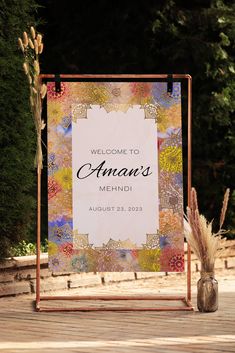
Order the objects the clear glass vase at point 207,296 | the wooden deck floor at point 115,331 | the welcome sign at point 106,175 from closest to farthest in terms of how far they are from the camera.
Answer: the wooden deck floor at point 115,331 < the clear glass vase at point 207,296 < the welcome sign at point 106,175

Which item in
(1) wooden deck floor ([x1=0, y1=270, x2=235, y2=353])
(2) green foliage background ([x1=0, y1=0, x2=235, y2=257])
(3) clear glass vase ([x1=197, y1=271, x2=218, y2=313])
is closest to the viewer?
(1) wooden deck floor ([x1=0, y1=270, x2=235, y2=353])

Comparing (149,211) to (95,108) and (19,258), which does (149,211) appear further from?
(19,258)

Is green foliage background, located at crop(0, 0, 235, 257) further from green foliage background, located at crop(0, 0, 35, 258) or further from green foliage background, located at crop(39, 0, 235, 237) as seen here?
green foliage background, located at crop(0, 0, 35, 258)

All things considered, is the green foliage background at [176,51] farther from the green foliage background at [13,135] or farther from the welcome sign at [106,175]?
the welcome sign at [106,175]

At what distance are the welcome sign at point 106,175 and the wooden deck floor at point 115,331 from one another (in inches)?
18.3

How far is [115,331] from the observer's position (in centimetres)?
607

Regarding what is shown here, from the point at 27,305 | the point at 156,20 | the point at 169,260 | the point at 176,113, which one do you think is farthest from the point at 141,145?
the point at 156,20

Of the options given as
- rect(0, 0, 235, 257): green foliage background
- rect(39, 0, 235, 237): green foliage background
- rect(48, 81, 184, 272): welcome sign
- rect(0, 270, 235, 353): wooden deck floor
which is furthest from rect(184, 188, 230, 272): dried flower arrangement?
rect(39, 0, 235, 237): green foliage background

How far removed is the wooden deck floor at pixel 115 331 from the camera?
5.51 m

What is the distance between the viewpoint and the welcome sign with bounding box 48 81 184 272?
23.1ft

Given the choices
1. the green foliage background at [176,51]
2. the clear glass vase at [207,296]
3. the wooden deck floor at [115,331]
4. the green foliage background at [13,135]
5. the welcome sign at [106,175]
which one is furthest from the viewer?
the green foliage background at [176,51]

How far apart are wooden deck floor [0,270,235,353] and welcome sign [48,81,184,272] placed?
0.46m

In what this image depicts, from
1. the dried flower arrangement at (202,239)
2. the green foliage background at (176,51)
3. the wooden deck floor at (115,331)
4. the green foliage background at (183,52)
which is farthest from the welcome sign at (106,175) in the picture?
the green foliage background at (183,52)

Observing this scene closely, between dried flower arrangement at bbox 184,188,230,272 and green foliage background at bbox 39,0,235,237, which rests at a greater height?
green foliage background at bbox 39,0,235,237
